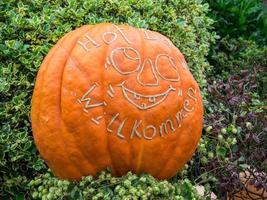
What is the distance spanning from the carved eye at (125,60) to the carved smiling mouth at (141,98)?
0.22 ft

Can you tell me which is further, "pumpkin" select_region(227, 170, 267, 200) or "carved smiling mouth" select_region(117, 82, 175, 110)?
"pumpkin" select_region(227, 170, 267, 200)

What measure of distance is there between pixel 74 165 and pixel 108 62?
47 centimetres

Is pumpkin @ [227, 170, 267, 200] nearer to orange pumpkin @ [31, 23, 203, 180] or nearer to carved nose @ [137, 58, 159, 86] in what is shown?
orange pumpkin @ [31, 23, 203, 180]

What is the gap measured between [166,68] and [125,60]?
19 cm

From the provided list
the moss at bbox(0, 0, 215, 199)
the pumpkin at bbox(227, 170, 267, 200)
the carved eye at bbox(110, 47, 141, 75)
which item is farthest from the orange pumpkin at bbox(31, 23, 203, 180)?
the pumpkin at bbox(227, 170, 267, 200)

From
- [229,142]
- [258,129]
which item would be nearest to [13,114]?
[229,142]

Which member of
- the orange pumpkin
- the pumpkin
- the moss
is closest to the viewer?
the orange pumpkin

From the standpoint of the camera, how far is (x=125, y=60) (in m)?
2.45

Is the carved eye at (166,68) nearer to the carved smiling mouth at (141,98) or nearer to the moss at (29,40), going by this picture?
the carved smiling mouth at (141,98)

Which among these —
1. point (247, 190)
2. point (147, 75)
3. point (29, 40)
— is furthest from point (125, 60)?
point (247, 190)

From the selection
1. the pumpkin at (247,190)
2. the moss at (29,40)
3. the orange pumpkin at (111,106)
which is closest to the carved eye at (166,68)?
the orange pumpkin at (111,106)

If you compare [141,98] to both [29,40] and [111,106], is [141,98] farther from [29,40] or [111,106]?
[29,40]

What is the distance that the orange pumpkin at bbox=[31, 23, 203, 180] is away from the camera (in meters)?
2.42

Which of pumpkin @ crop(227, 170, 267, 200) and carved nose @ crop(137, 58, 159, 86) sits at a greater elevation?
carved nose @ crop(137, 58, 159, 86)
